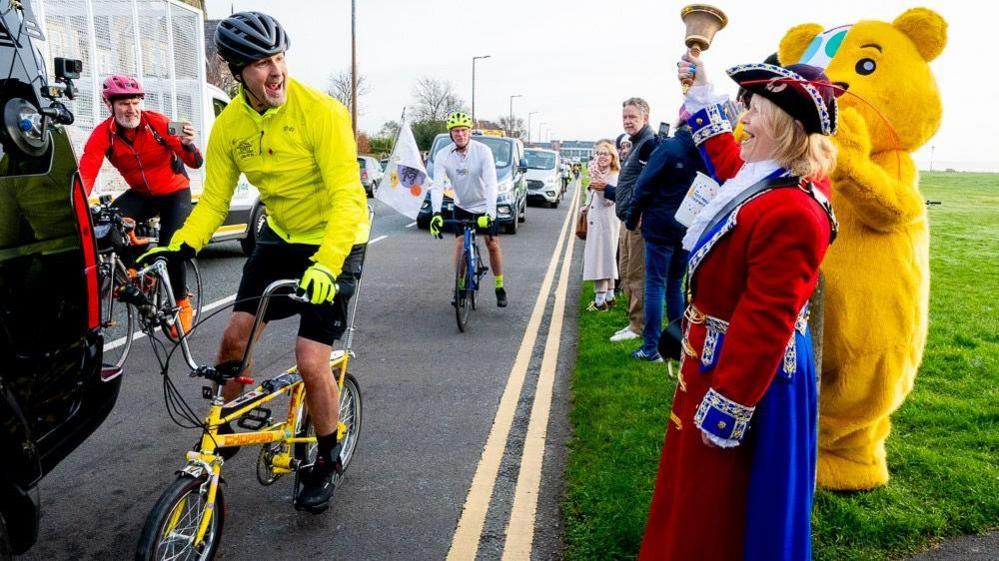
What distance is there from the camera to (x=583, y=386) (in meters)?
5.29

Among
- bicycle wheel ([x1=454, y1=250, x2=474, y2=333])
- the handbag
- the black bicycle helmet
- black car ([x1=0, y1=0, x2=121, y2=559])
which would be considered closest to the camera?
black car ([x1=0, y1=0, x2=121, y2=559])

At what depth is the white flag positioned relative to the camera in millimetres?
7285

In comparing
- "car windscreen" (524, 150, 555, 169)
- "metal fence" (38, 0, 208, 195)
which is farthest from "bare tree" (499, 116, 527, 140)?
"metal fence" (38, 0, 208, 195)

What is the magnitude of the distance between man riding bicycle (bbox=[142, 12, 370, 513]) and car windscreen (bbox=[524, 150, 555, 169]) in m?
20.3

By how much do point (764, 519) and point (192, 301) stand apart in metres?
6.36

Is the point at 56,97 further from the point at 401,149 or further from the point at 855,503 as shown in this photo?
the point at 401,149

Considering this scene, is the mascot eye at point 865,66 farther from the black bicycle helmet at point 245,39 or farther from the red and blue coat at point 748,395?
the black bicycle helmet at point 245,39

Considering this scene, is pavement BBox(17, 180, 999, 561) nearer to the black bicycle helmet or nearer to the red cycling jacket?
the red cycling jacket

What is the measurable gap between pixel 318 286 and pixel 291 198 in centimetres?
75

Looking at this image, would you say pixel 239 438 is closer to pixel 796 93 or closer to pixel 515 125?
pixel 796 93

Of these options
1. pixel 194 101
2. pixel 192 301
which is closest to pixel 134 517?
pixel 192 301

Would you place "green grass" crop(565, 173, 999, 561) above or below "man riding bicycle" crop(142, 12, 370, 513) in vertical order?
below

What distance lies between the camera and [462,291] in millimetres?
7023

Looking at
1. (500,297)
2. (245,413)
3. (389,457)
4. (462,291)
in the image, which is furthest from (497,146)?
(245,413)
